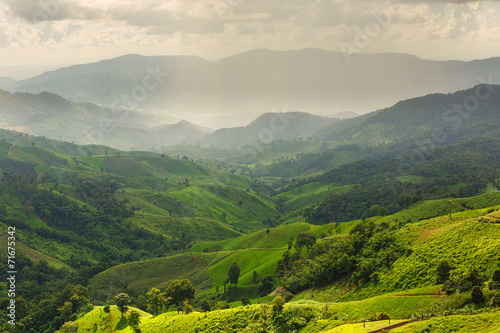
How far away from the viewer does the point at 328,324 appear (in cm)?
4722

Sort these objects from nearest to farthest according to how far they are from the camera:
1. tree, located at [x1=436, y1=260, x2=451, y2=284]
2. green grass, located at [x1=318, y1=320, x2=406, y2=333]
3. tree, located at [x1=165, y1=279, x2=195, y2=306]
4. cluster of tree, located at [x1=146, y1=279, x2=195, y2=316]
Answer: green grass, located at [x1=318, y1=320, x2=406, y2=333] → tree, located at [x1=436, y1=260, x2=451, y2=284] → cluster of tree, located at [x1=146, y1=279, x2=195, y2=316] → tree, located at [x1=165, y1=279, x2=195, y2=306]

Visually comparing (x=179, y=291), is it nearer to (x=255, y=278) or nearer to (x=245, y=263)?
(x=255, y=278)

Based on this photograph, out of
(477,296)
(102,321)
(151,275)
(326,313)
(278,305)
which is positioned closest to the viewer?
(477,296)

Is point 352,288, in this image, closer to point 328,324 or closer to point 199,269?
point 328,324

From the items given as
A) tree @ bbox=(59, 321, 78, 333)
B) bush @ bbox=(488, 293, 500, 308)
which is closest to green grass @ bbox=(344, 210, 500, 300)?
bush @ bbox=(488, 293, 500, 308)

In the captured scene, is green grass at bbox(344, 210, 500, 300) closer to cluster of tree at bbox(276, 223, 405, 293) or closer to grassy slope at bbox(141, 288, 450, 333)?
cluster of tree at bbox(276, 223, 405, 293)

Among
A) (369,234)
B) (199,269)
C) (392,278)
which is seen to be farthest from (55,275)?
(392,278)

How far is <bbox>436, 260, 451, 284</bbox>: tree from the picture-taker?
55.4 meters

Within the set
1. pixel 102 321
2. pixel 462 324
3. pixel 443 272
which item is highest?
pixel 462 324

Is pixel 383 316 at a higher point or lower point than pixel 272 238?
higher

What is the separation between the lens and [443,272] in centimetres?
5550

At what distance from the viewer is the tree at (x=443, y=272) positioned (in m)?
55.4

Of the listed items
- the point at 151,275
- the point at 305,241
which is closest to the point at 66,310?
the point at 151,275

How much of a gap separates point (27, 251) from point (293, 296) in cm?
16560
